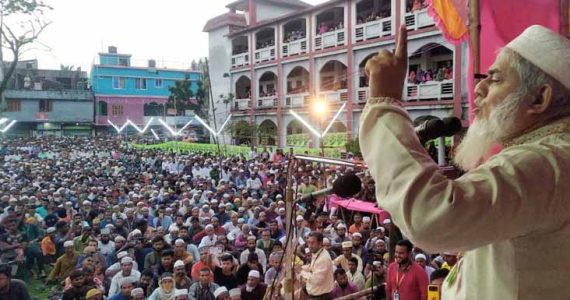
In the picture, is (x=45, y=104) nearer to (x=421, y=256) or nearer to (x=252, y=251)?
(x=252, y=251)

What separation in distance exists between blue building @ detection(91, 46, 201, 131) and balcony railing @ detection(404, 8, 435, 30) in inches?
1006

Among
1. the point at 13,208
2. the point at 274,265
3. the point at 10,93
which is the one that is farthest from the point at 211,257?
the point at 10,93

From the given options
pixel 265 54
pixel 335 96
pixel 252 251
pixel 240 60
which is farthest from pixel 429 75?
pixel 252 251

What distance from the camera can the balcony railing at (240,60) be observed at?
27.3 meters

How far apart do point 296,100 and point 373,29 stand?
5.77 metres

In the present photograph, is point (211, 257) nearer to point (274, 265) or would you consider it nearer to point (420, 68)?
point (274, 265)

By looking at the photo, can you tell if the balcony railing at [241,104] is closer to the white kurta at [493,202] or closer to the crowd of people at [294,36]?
the crowd of people at [294,36]

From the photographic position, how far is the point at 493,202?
0.90m

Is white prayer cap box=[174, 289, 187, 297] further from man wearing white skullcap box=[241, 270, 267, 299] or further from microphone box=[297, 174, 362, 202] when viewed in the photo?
microphone box=[297, 174, 362, 202]

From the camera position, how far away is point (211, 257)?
661cm

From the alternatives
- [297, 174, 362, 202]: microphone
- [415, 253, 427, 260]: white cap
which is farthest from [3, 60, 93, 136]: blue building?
[297, 174, 362, 202]: microphone

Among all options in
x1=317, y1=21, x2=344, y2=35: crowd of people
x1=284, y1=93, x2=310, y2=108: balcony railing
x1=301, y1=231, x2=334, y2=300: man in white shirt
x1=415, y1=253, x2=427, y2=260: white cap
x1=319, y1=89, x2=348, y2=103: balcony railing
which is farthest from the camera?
x1=284, y1=93, x2=310, y2=108: balcony railing

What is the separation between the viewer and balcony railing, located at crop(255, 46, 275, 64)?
2533 cm

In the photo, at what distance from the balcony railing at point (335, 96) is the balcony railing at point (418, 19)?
4.37m
